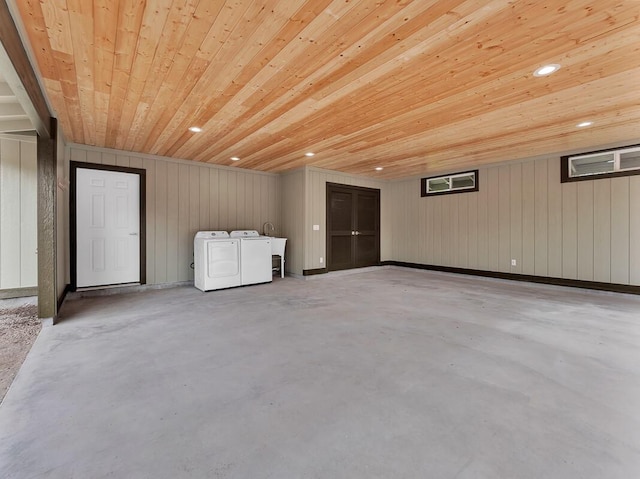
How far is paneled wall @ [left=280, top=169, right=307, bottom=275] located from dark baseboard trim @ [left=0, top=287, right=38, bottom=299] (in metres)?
4.24

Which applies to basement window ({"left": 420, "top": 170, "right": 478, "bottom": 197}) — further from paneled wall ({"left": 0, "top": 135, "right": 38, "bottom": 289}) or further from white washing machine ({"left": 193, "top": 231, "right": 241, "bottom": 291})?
paneled wall ({"left": 0, "top": 135, "right": 38, "bottom": 289})

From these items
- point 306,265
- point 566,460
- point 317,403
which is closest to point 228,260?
point 306,265

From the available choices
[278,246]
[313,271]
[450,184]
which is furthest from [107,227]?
[450,184]

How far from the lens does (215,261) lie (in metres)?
5.08

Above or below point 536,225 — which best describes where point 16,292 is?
below

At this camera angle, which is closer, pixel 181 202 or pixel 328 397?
pixel 328 397

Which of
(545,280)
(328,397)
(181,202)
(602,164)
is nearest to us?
(328,397)

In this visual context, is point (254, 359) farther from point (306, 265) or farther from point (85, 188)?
point (85, 188)

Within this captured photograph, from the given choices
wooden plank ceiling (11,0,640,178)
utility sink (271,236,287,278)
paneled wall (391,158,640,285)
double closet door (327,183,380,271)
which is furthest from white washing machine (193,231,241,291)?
paneled wall (391,158,640,285)

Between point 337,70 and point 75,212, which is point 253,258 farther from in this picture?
point 337,70

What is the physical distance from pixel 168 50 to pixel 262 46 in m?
0.71

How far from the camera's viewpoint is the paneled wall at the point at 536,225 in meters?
4.59

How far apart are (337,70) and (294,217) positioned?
414cm

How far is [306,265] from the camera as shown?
6.23 metres
